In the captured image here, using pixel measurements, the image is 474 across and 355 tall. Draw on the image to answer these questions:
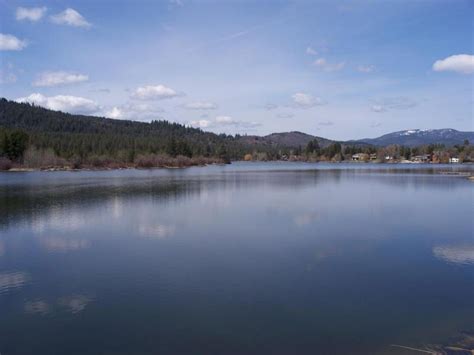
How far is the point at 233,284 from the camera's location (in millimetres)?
10500

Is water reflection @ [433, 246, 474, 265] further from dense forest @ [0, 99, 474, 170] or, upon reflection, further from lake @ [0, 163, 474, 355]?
dense forest @ [0, 99, 474, 170]

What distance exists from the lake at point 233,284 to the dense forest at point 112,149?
6874 cm

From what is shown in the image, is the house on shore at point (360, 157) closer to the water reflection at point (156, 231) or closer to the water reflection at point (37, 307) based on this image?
the water reflection at point (156, 231)

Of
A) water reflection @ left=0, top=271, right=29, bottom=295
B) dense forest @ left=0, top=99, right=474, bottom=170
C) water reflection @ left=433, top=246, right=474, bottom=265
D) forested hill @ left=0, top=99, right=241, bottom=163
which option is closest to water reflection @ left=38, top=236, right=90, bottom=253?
water reflection @ left=0, top=271, right=29, bottom=295

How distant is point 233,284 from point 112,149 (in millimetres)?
98295

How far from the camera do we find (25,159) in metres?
80.1

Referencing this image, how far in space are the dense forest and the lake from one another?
6874 cm

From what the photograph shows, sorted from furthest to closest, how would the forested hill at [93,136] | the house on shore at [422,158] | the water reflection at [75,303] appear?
1. the house on shore at [422,158]
2. the forested hill at [93,136]
3. the water reflection at [75,303]

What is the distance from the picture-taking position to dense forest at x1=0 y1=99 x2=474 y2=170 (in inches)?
3263

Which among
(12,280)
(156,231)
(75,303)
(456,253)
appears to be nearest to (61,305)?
(75,303)

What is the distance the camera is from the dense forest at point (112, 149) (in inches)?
3263

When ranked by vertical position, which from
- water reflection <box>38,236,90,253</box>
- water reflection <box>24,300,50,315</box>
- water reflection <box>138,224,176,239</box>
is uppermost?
water reflection <box>138,224,176,239</box>

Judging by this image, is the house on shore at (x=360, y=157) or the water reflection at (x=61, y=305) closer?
the water reflection at (x=61, y=305)

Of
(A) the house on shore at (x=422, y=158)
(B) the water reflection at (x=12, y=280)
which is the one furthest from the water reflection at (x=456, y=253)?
(A) the house on shore at (x=422, y=158)
